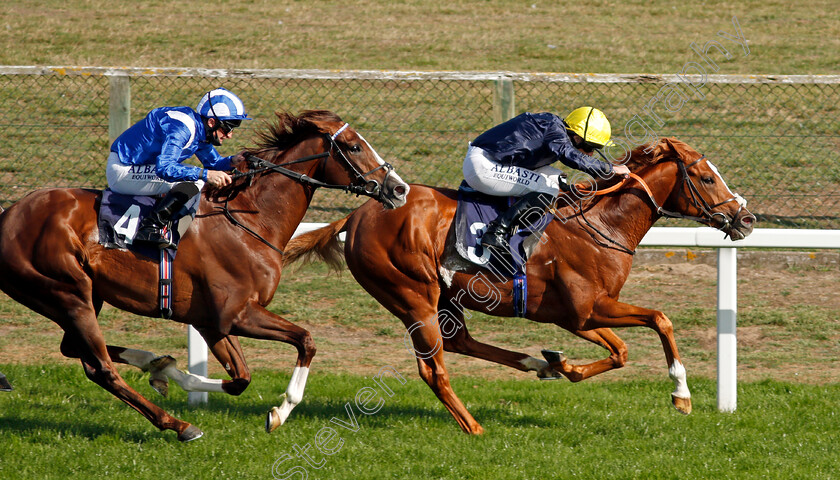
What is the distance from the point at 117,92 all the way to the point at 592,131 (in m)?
4.99

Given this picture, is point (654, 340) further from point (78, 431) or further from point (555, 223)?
point (78, 431)

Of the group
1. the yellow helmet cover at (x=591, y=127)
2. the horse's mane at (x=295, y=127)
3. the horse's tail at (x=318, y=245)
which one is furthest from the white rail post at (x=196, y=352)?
the yellow helmet cover at (x=591, y=127)

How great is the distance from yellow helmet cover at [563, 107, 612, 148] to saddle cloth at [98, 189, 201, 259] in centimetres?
238

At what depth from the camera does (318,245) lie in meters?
6.40

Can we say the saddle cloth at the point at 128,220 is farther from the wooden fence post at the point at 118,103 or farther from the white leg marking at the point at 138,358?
the wooden fence post at the point at 118,103

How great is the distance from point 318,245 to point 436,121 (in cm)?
627

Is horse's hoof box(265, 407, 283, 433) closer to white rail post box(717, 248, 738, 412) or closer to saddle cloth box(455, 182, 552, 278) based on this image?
saddle cloth box(455, 182, 552, 278)

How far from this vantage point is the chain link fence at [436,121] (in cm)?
1037

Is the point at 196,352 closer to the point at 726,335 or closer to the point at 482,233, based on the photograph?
the point at 482,233

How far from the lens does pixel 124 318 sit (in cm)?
884

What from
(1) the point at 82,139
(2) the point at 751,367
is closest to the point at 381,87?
(1) the point at 82,139

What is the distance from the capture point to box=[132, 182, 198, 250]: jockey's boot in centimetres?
543

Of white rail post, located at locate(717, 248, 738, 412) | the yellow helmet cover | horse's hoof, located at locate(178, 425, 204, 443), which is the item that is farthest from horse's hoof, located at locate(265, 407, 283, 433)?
white rail post, located at locate(717, 248, 738, 412)

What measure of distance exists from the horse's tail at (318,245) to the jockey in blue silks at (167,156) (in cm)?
83
